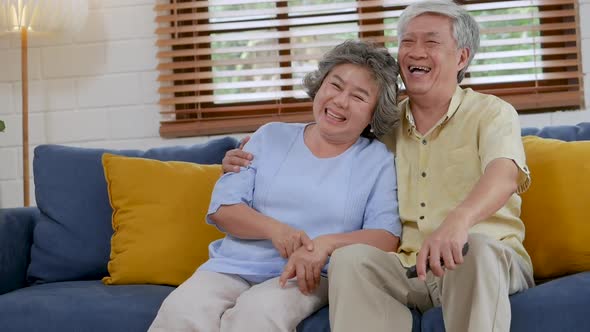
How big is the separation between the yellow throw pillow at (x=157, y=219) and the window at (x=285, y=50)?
2.79ft

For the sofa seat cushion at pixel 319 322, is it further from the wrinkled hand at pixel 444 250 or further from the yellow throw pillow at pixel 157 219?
the yellow throw pillow at pixel 157 219

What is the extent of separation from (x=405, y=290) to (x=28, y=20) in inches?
77.9

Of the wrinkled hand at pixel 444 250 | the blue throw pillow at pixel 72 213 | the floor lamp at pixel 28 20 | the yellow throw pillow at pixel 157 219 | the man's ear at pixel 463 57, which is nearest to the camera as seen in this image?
the wrinkled hand at pixel 444 250

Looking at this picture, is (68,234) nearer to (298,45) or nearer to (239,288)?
(239,288)

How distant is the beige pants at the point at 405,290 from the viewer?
1.76 meters

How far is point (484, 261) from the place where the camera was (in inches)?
69.7

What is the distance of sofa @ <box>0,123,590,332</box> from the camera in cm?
197

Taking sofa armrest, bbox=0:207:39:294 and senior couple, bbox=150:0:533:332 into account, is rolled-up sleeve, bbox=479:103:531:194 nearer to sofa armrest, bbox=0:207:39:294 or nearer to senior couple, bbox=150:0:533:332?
senior couple, bbox=150:0:533:332

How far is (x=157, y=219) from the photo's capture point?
2.54 metres

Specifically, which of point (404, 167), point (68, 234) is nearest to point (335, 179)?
point (404, 167)

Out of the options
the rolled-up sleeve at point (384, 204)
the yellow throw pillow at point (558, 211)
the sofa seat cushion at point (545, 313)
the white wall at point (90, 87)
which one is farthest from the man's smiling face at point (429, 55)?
the white wall at point (90, 87)

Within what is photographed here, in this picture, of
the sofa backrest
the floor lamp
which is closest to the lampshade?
the floor lamp

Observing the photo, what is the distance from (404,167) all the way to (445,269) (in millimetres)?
467

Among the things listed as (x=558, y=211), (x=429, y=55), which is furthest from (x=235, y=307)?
(x=558, y=211)
